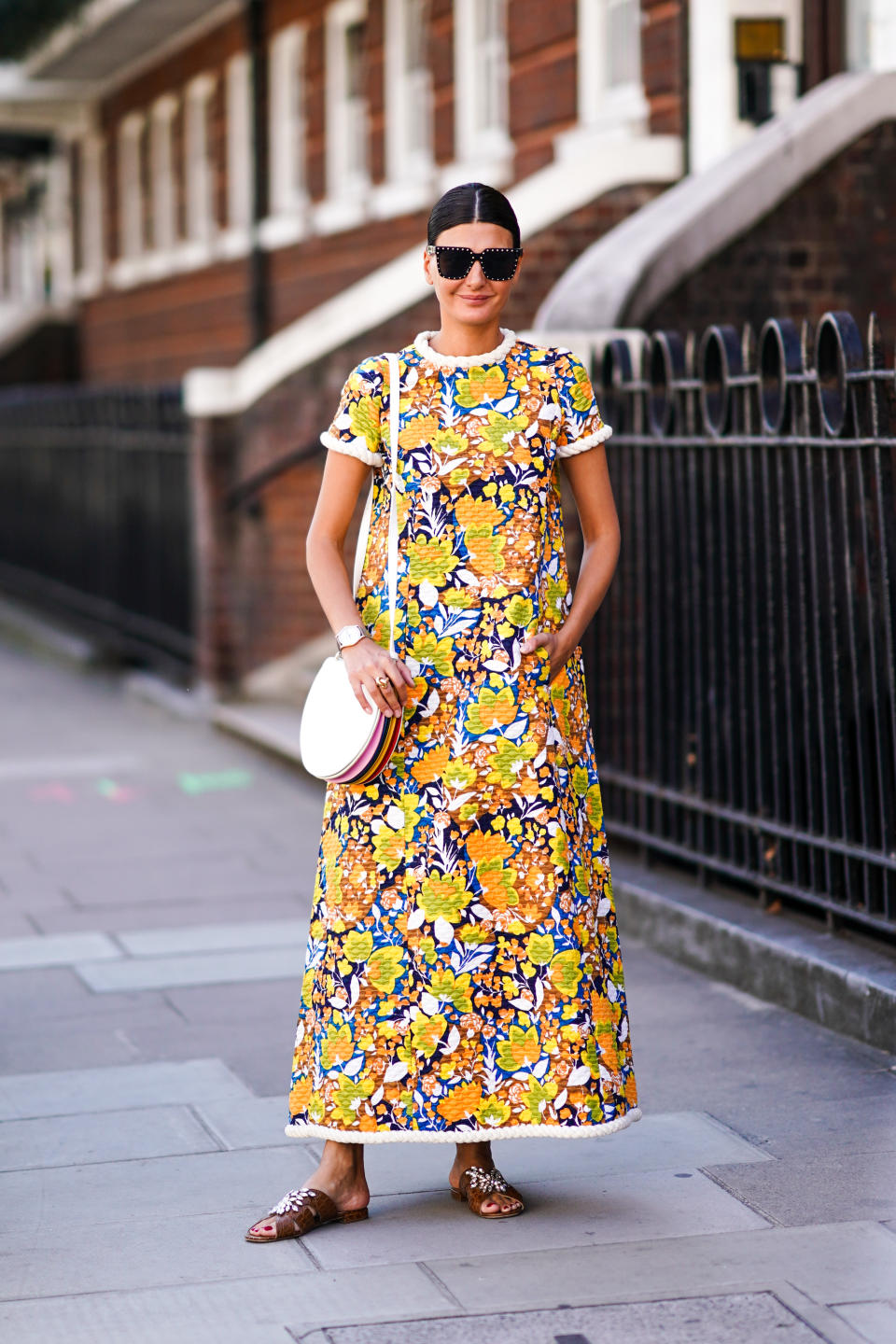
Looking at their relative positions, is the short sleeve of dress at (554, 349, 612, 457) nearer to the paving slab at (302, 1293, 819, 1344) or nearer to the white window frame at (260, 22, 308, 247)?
the paving slab at (302, 1293, 819, 1344)

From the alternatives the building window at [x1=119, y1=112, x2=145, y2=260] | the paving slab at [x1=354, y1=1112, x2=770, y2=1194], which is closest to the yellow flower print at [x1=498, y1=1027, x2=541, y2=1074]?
the paving slab at [x1=354, y1=1112, x2=770, y2=1194]

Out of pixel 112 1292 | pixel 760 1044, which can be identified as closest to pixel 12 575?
pixel 760 1044

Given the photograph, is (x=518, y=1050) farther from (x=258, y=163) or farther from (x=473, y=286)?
(x=258, y=163)

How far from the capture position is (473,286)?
4.34 metres

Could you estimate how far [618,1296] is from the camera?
4.03 metres

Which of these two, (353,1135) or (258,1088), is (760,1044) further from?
(353,1135)

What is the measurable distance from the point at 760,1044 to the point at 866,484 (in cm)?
147

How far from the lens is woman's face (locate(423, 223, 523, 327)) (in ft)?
14.3

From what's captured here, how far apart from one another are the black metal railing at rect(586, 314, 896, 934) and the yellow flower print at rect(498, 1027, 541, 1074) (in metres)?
1.75

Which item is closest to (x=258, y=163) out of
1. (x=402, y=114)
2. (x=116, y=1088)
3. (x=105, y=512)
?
(x=402, y=114)

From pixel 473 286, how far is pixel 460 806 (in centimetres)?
98

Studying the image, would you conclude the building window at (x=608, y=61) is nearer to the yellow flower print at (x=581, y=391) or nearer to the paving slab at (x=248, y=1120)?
the paving slab at (x=248, y=1120)

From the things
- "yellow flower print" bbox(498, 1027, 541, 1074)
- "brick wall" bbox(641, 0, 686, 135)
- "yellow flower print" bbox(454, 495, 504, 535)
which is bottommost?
"yellow flower print" bbox(498, 1027, 541, 1074)

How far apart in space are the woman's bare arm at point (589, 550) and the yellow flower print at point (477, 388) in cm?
20
